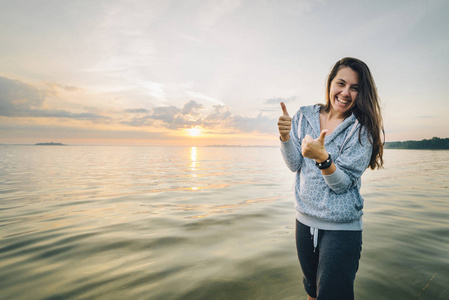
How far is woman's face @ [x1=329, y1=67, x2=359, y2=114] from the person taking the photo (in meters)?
2.27

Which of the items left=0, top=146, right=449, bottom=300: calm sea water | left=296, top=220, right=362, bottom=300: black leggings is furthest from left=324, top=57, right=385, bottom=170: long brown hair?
left=0, top=146, right=449, bottom=300: calm sea water

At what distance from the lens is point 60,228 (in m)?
6.18

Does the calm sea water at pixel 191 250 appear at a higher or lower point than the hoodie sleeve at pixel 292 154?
lower

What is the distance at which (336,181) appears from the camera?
190 cm

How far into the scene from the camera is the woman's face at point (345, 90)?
2.27 m

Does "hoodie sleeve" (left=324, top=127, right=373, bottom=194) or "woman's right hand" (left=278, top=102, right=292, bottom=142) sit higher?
"woman's right hand" (left=278, top=102, right=292, bottom=142)

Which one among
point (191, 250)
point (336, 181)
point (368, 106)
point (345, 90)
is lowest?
point (191, 250)

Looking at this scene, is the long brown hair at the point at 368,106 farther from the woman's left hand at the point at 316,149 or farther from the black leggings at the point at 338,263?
the black leggings at the point at 338,263

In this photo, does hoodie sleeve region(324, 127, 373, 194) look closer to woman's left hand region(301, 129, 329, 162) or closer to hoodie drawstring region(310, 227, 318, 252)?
woman's left hand region(301, 129, 329, 162)

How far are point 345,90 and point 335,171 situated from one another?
870mm

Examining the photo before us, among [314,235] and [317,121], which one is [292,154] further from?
[314,235]

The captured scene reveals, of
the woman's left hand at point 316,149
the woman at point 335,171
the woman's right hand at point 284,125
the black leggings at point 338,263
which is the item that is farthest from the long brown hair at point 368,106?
Result: the black leggings at point 338,263

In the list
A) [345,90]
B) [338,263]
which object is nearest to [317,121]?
[345,90]

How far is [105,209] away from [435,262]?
861 centimetres
